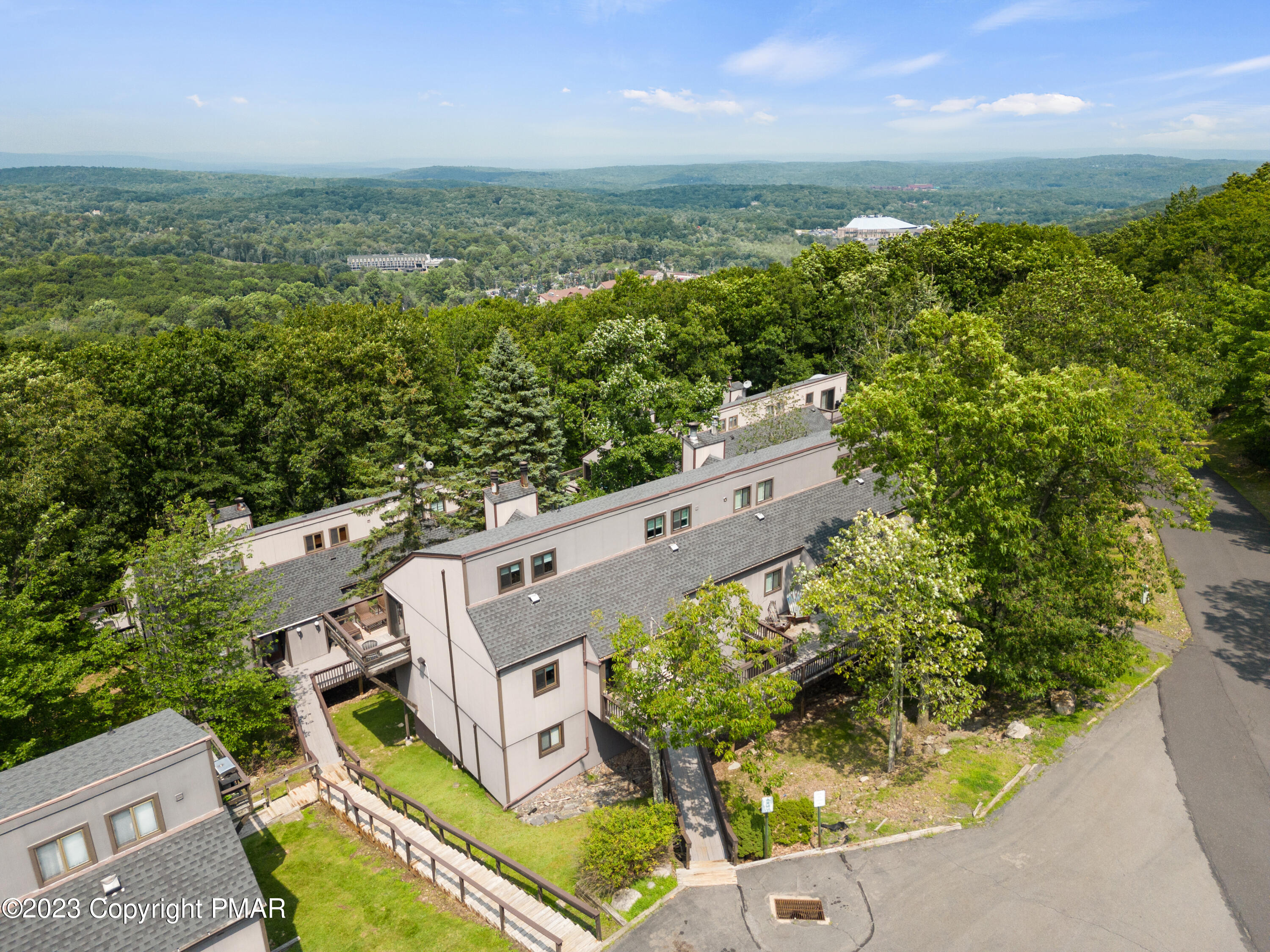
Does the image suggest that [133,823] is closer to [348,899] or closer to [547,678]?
[348,899]

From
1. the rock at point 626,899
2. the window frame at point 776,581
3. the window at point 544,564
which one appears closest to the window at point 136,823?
the rock at point 626,899

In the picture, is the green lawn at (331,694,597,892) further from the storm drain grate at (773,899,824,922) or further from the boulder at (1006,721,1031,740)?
the boulder at (1006,721,1031,740)

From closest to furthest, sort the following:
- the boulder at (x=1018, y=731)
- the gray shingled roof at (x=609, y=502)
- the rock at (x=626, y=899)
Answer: the rock at (x=626, y=899)
the gray shingled roof at (x=609, y=502)
the boulder at (x=1018, y=731)

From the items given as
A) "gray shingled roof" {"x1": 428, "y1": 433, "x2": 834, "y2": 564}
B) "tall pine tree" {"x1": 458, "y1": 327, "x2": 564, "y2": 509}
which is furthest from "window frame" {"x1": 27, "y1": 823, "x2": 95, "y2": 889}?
"tall pine tree" {"x1": 458, "y1": 327, "x2": 564, "y2": 509}

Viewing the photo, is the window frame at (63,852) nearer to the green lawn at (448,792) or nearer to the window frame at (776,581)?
the green lawn at (448,792)

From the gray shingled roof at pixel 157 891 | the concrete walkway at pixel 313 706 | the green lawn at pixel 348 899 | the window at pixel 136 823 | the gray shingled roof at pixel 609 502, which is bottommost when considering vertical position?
the concrete walkway at pixel 313 706

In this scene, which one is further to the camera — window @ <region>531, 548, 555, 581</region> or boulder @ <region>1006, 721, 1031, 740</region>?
boulder @ <region>1006, 721, 1031, 740</region>

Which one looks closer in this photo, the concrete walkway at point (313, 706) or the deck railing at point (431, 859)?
the deck railing at point (431, 859)
